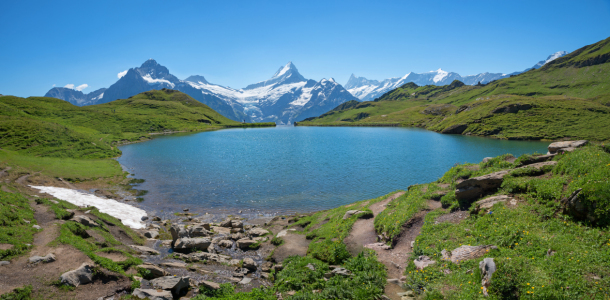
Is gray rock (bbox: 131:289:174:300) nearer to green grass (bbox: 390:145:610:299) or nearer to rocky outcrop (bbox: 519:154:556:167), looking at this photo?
green grass (bbox: 390:145:610:299)

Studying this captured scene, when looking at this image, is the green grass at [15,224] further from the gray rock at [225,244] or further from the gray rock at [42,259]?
the gray rock at [225,244]

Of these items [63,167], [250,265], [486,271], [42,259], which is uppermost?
[63,167]

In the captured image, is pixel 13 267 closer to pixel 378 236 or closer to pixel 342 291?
pixel 342 291

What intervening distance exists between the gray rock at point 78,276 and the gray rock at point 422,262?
1959 cm

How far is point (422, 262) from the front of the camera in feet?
53.4

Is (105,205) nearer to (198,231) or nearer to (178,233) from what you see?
(178,233)

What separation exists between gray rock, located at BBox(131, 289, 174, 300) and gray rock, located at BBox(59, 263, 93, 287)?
305cm

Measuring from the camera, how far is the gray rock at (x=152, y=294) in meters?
14.4

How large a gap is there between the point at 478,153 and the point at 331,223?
242 feet

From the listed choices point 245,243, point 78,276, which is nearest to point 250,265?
point 245,243

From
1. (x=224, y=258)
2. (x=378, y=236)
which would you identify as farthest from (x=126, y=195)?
(x=378, y=236)

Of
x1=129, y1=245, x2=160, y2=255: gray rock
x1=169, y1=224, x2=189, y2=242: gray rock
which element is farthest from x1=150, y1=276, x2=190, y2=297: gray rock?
x1=169, y1=224, x2=189, y2=242: gray rock

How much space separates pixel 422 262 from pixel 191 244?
64.2 ft

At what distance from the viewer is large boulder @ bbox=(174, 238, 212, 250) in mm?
23961
